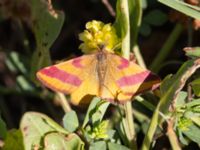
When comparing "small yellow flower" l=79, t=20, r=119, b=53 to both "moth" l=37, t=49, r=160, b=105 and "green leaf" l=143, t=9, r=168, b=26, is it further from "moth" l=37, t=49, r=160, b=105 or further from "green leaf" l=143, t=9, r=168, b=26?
"green leaf" l=143, t=9, r=168, b=26

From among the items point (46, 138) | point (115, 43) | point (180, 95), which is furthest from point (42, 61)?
point (180, 95)

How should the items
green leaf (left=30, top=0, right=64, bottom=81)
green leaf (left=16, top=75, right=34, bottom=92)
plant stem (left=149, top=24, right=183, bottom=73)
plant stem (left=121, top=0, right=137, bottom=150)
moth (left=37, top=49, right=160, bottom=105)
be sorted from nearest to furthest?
moth (left=37, top=49, right=160, bottom=105) < plant stem (left=121, top=0, right=137, bottom=150) < green leaf (left=30, top=0, right=64, bottom=81) < plant stem (left=149, top=24, right=183, bottom=73) < green leaf (left=16, top=75, right=34, bottom=92)

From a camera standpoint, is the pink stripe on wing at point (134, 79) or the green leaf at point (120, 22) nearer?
the pink stripe on wing at point (134, 79)

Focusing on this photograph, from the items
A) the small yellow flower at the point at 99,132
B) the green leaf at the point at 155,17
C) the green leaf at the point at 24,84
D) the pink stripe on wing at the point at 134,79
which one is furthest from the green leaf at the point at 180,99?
the green leaf at the point at 24,84

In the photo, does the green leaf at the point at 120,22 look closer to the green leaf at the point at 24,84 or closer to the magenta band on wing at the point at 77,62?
the magenta band on wing at the point at 77,62

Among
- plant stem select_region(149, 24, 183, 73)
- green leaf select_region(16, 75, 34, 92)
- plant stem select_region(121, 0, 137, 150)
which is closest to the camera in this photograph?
plant stem select_region(121, 0, 137, 150)

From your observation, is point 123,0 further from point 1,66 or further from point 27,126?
point 1,66

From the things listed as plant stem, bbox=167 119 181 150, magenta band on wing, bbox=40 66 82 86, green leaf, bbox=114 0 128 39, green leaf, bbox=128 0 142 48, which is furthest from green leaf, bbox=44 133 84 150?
green leaf, bbox=128 0 142 48
